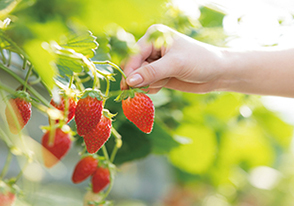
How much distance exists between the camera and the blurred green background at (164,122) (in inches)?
4.2

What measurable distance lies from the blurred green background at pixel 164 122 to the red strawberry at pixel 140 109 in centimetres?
7

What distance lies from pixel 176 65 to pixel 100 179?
25 centimetres

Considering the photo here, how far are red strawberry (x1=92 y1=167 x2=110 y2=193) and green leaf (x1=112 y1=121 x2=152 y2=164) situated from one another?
0.20 meters

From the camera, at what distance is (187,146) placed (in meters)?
1.03

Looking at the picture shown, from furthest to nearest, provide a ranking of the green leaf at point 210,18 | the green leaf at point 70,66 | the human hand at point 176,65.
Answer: the green leaf at point 210,18, the human hand at point 176,65, the green leaf at point 70,66

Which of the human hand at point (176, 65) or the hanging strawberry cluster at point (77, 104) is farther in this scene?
the human hand at point (176, 65)

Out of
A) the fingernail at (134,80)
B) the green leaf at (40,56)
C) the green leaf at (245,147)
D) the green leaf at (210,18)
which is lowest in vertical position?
the green leaf at (245,147)

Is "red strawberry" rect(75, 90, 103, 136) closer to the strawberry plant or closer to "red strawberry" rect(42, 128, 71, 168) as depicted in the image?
the strawberry plant

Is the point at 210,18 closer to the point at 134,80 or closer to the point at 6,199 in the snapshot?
the point at 134,80

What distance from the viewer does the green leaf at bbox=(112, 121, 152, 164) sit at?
747 millimetres

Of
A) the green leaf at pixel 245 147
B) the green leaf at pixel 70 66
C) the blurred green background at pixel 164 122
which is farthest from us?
the green leaf at pixel 245 147

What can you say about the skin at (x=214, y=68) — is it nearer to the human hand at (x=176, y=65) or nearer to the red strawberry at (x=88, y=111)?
the human hand at (x=176, y=65)

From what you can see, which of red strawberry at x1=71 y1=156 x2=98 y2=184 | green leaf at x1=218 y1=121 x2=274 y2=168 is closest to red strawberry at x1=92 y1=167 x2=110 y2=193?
red strawberry at x1=71 y1=156 x2=98 y2=184

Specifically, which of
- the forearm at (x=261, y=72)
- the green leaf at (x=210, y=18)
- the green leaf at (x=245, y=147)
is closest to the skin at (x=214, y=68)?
the forearm at (x=261, y=72)
